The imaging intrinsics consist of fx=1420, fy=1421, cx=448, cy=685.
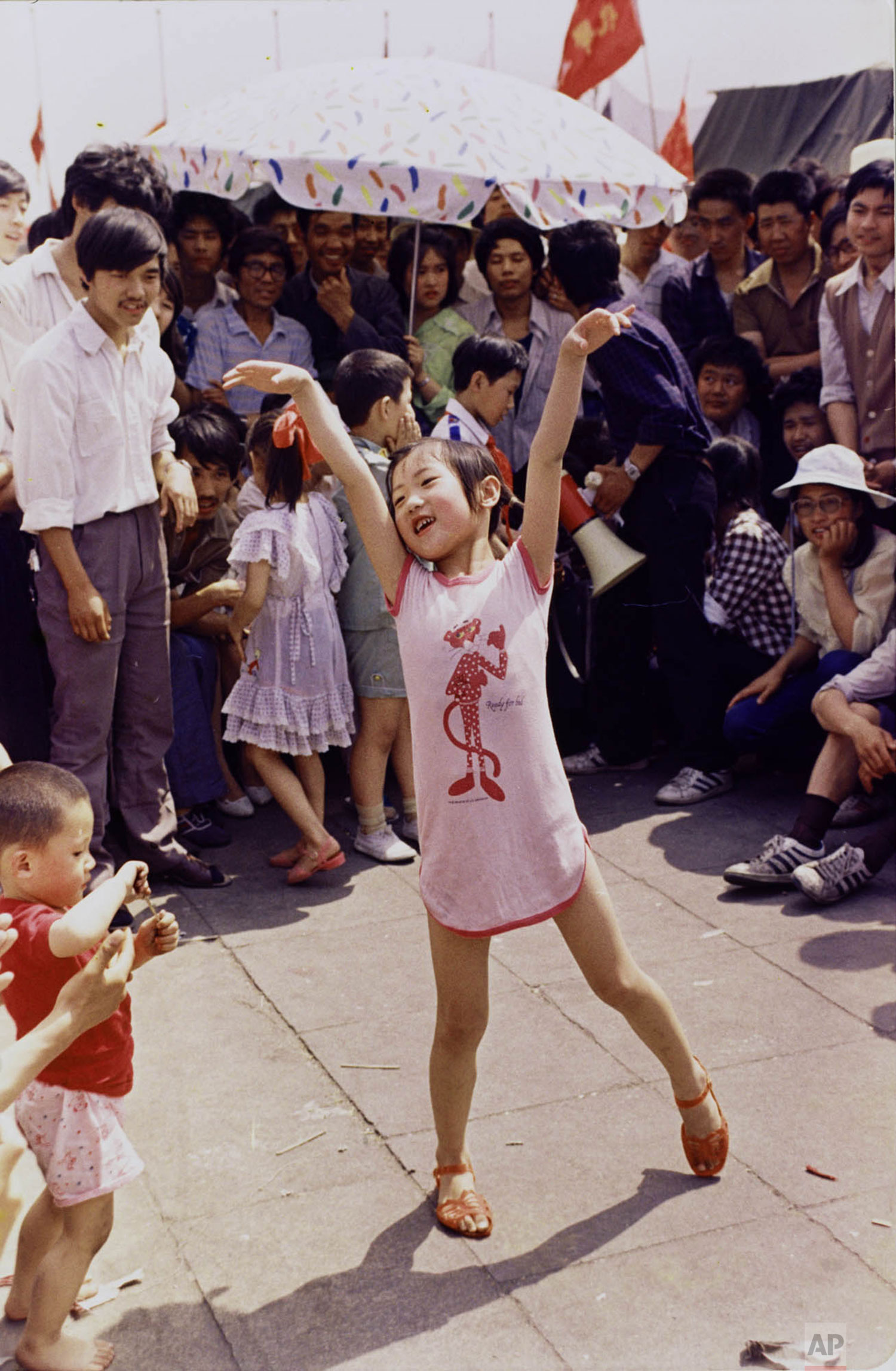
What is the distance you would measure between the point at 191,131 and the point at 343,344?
1.08 meters

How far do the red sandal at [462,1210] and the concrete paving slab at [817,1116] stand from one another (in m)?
0.62

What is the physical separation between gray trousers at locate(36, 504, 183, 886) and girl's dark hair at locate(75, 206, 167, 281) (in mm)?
768

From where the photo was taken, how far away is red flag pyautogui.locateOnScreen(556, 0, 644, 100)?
9406 mm

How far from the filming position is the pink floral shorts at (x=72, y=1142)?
97.0 inches

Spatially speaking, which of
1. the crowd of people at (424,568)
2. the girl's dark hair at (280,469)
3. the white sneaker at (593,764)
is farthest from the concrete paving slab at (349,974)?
the white sneaker at (593,764)

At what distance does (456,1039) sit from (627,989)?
368 millimetres

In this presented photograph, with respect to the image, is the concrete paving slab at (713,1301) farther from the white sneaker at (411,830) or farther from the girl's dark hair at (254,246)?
the girl's dark hair at (254,246)

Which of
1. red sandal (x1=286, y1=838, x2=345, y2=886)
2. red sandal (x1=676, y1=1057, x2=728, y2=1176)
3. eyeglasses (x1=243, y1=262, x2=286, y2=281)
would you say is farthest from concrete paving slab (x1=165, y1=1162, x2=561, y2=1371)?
eyeglasses (x1=243, y1=262, x2=286, y2=281)

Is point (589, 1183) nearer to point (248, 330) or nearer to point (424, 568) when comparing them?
point (424, 568)

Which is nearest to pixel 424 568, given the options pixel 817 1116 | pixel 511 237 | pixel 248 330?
pixel 817 1116

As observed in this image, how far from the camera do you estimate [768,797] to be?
5758 mm

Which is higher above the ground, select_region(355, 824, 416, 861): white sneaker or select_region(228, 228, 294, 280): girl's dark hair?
select_region(228, 228, 294, 280): girl's dark hair

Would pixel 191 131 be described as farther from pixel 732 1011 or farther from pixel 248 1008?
pixel 732 1011

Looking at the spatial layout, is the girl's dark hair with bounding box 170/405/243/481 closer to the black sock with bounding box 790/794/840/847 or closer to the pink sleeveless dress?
the black sock with bounding box 790/794/840/847
